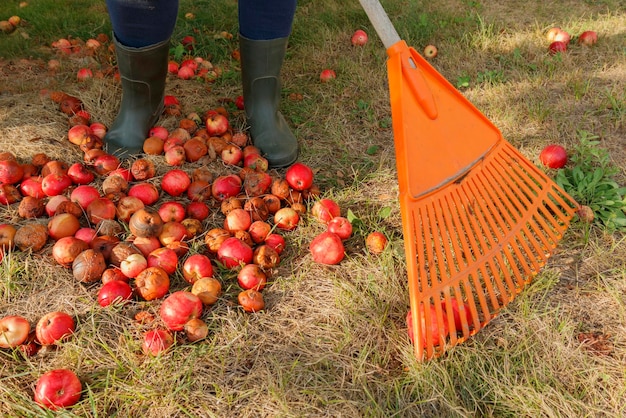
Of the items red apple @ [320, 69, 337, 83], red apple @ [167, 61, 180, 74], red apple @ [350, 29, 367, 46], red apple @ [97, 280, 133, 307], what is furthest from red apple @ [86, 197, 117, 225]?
red apple @ [350, 29, 367, 46]

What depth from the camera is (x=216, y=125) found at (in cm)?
284

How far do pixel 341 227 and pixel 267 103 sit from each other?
3.11ft

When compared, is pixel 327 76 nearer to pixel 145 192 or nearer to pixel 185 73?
pixel 185 73

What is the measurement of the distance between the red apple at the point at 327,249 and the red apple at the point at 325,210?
0.18 m

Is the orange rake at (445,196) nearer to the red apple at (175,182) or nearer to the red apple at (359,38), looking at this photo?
the red apple at (175,182)

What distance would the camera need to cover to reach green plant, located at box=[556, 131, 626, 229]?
7.81 ft

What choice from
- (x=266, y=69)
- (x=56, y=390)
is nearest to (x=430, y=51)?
(x=266, y=69)

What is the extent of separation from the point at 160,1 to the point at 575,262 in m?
2.22

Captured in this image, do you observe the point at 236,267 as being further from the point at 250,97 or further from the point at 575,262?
the point at 575,262

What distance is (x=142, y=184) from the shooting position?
2.45 meters

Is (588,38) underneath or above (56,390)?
above

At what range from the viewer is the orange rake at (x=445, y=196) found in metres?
1.76

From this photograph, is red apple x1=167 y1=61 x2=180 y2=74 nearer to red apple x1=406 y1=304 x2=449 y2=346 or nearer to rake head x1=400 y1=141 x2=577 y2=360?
rake head x1=400 y1=141 x2=577 y2=360

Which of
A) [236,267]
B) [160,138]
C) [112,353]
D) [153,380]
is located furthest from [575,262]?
[160,138]
